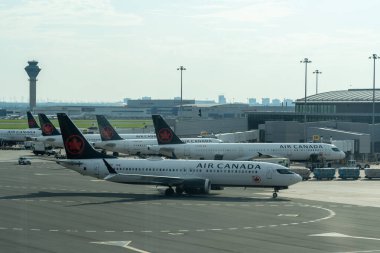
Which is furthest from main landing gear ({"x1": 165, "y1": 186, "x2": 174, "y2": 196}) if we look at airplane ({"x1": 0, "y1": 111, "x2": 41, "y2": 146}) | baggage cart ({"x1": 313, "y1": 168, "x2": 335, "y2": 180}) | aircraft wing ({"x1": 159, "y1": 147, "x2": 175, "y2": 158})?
airplane ({"x1": 0, "y1": 111, "x2": 41, "y2": 146})

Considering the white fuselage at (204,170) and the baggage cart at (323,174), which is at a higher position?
the white fuselage at (204,170)

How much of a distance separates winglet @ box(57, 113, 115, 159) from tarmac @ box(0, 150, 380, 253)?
393cm

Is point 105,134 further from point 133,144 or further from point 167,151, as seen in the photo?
point 167,151

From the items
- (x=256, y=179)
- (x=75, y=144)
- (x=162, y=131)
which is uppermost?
(x=162, y=131)

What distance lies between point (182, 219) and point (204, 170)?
679 inches

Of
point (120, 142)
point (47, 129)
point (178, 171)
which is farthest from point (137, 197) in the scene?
point (47, 129)

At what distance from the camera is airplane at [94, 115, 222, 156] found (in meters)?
134

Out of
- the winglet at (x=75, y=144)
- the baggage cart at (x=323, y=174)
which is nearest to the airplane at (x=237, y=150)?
the baggage cart at (x=323, y=174)

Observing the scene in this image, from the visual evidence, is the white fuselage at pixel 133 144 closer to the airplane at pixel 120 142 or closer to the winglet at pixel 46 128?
the airplane at pixel 120 142

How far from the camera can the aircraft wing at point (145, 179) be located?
76.9 metres

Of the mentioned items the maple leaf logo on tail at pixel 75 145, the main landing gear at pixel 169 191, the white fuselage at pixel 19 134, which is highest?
the white fuselage at pixel 19 134

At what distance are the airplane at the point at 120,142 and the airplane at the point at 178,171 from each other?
5240 cm

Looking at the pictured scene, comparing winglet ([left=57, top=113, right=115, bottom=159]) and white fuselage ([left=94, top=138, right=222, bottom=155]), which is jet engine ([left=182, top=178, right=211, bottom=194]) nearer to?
winglet ([left=57, top=113, right=115, bottom=159])

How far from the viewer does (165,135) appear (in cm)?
11806
